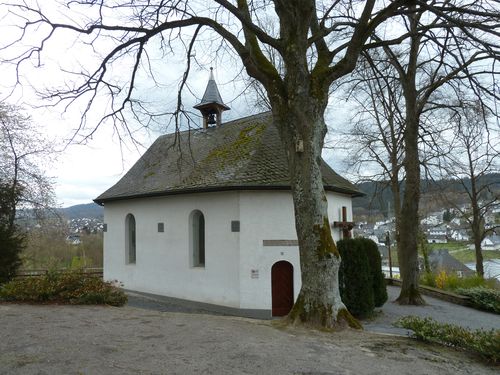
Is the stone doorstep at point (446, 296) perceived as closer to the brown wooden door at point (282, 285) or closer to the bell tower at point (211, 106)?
the brown wooden door at point (282, 285)

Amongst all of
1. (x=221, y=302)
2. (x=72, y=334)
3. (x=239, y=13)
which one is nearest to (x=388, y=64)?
(x=239, y=13)

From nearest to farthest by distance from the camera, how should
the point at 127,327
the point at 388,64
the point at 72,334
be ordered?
the point at 72,334
the point at 127,327
the point at 388,64

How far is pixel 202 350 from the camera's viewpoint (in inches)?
226

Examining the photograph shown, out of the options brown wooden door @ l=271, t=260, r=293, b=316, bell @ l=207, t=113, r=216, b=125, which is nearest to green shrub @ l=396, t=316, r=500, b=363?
brown wooden door @ l=271, t=260, r=293, b=316

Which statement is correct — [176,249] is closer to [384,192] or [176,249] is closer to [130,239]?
[130,239]

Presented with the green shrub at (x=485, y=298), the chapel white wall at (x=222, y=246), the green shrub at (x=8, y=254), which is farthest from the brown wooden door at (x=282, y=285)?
the green shrub at (x=8, y=254)

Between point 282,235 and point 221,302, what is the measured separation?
11.3ft

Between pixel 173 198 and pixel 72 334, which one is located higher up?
pixel 173 198

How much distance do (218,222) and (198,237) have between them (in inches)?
73.5

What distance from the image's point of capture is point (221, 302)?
15.2 meters

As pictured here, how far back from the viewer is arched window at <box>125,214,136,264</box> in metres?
20.2

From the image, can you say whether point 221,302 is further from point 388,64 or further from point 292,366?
point 388,64

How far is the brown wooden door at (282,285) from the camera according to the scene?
14828 millimetres

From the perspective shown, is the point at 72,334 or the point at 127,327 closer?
the point at 72,334
